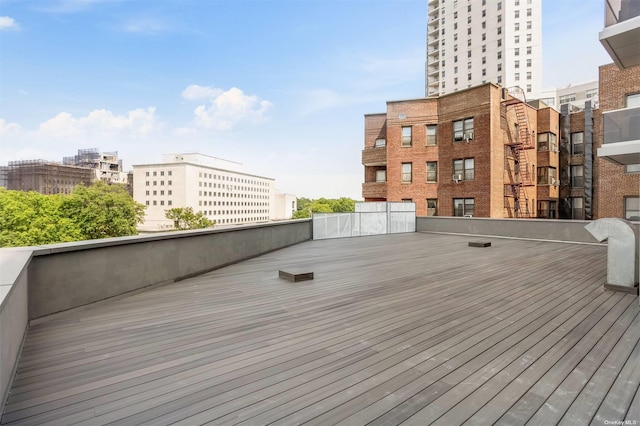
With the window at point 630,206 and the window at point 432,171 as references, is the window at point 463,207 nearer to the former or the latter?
the window at point 432,171

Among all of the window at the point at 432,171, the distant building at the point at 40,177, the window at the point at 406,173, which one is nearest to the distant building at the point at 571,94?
the window at the point at 432,171

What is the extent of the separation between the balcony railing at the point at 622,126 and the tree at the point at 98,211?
187 ft

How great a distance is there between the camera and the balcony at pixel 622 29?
7.36 metres

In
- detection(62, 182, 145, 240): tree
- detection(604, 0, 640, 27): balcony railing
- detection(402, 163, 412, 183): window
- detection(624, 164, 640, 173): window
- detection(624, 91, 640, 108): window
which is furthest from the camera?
detection(62, 182, 145, 240): tree

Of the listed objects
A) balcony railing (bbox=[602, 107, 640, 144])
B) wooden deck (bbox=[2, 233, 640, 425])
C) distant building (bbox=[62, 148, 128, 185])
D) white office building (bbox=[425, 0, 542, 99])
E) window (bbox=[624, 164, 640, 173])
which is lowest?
wooden deck (bbox=[2, 233, 640, 425])

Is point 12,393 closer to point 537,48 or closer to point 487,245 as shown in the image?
point 487,245

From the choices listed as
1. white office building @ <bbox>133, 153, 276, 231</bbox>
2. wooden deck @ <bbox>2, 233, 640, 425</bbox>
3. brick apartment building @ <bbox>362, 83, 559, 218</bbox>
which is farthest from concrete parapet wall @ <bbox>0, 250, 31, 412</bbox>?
white office building @ <bbox>133, 153, 276, 231</bbox>

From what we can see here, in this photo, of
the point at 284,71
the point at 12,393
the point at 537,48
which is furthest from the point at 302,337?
the point at 284,71

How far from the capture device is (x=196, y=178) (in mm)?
115688

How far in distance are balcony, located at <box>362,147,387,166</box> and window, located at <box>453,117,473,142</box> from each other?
5256 millimetres

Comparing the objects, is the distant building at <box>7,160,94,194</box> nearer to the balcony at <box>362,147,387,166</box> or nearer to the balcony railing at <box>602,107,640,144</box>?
the balcony at <box>362,147,387,166</box>

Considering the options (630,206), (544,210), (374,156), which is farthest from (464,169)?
(544,210)

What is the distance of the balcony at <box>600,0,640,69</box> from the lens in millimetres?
7363

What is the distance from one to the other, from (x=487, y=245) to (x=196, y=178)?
11594 cm
